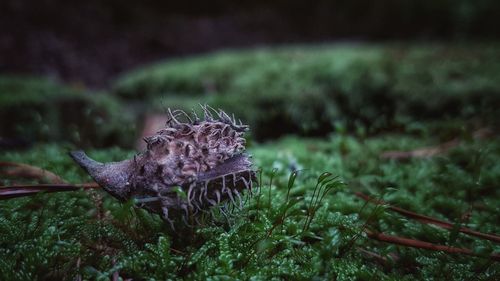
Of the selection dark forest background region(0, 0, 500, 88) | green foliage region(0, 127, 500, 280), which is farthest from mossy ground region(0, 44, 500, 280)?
dark forest background region(0, 0, 500, 88)

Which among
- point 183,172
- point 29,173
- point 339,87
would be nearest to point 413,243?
point 183,172

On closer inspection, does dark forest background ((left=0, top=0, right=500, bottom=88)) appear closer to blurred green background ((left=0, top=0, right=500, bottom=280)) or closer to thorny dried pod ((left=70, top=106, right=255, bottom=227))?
blurred green background ((left=0, top=0, right=500, bottom=280))

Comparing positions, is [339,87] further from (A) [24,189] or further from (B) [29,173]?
(A) [24,189]

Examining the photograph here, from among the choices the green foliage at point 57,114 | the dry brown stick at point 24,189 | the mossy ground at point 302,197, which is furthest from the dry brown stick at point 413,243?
the green foliage at point 57,114

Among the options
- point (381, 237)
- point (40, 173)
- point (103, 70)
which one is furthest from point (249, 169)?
point (103, 70)

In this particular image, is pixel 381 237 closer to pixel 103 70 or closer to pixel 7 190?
pixel 7 190

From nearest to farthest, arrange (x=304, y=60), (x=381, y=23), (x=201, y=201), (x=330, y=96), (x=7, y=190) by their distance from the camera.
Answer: (x=201, y=201), (x=7, y=190), (x=330, y=96), (x=304, y=60), (x=381, y=23)
